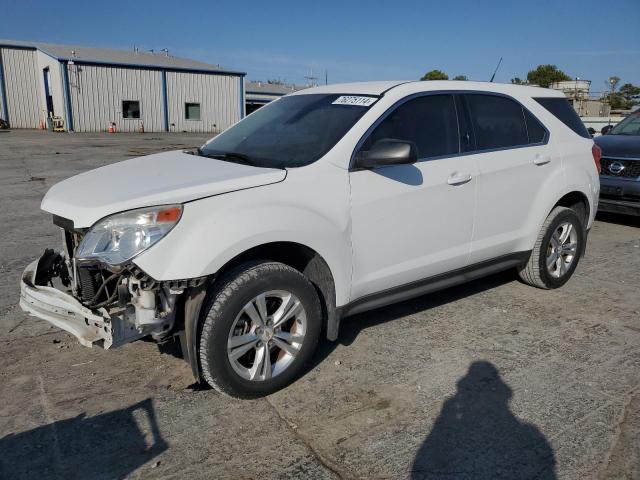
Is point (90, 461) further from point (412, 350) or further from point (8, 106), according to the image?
point (8, 106)

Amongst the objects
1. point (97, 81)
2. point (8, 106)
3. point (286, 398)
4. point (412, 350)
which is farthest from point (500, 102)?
point (8, 106)

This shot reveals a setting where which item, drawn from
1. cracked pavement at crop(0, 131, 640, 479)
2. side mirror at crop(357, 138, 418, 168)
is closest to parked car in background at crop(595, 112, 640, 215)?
cracked pavement at crop(0, 131, 640, 479)

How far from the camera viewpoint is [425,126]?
4039mm

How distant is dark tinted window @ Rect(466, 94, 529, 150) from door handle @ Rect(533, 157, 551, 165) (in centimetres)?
16

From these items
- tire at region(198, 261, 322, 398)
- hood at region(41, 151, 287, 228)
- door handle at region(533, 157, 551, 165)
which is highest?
door handle at region(533, 157, 551, 165)

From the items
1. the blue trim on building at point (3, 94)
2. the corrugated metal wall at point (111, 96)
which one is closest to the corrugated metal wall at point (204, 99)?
the corrugated metal wall at point (111, 96)

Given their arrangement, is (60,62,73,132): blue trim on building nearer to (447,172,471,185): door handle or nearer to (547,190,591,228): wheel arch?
(547,190,591,228): wheel arch

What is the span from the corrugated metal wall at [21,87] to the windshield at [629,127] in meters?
36.4

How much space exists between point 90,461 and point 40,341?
1617 mm

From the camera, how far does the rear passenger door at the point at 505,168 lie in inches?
170

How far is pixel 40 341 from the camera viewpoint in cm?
400

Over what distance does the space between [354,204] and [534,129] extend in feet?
7.50

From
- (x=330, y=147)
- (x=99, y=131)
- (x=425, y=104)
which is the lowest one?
(x=99, y=131)

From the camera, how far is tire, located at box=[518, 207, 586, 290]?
4.96m
